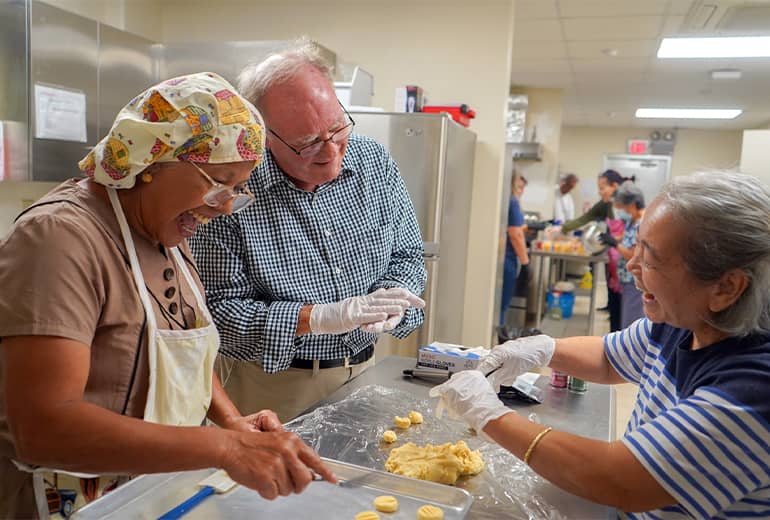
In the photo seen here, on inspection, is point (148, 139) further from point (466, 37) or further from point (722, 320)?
point (466, 37)

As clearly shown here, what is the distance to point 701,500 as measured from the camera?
97 centimetres

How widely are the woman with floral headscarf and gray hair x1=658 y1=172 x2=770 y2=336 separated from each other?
755 millimetres

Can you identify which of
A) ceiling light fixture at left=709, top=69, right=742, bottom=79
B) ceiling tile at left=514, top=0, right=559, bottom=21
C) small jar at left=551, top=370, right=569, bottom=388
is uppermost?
ceiling tile at left=514, top=0, right=559, bottom=21

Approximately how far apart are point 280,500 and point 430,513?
272 mm

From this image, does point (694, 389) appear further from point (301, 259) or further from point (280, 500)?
point (301, 259)

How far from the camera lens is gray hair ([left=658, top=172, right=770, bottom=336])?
40.5 inches

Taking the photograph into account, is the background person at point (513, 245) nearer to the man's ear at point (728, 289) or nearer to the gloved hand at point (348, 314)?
the gloved hand at point (348, 314)

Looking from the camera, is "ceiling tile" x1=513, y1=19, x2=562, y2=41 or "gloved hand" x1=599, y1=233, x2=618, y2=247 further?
"gloved hand" x1=599, y1=233, x2=618, y2=247

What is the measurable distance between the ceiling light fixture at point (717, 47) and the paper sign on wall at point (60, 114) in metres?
4.31

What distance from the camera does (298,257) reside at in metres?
1.72

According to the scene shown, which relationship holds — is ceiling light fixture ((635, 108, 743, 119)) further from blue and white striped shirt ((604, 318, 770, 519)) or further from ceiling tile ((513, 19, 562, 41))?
blue and white striped shirt ((604, 318, 770, 519))

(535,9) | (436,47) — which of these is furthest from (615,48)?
(436,47)

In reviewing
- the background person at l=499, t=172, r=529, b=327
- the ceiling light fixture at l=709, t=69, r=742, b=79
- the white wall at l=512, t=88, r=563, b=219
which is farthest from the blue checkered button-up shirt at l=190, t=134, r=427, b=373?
the white wall at l=512, t=88, r=563, b=219

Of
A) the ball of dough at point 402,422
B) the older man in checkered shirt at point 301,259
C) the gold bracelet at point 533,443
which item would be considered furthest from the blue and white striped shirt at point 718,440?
the older man in checkered shirt at point 301,259
